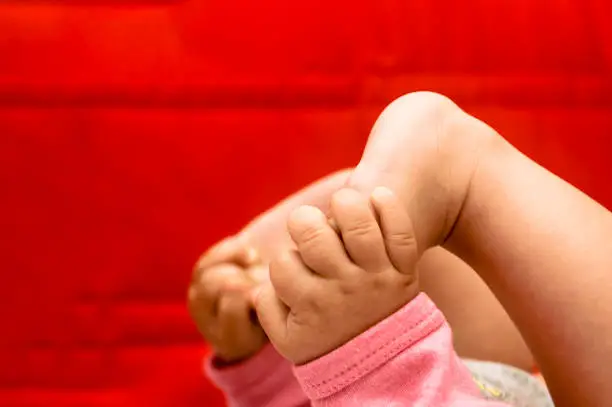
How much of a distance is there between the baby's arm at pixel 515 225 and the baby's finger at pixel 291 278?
6 cm

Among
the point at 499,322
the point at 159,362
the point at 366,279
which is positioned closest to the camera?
the point at 366,279

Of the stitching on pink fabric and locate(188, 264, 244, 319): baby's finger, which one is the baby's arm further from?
locate(188, 264, 244, 319): baby's finger

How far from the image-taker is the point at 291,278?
48 centimetres

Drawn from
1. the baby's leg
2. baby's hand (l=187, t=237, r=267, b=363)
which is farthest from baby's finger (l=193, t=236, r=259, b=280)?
the baby's leg

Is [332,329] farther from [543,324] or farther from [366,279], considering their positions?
[543,324]

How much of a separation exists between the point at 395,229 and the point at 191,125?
468mm

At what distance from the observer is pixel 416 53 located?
905 mm

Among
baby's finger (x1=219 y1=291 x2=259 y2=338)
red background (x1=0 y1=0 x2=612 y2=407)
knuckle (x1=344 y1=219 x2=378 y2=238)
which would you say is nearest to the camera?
knuckle (x1=344 y1=219 x2=378 y2=238)

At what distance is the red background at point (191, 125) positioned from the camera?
2.90ft

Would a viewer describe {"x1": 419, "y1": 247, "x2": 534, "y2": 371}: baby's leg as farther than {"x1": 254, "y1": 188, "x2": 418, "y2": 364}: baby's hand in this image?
Yes

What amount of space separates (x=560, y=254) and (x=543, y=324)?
45 mm

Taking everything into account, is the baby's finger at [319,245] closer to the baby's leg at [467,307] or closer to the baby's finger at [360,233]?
the baby's finger at [360,233]

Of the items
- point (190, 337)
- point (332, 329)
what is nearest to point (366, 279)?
point (332, 329)

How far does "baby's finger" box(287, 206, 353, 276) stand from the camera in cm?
47
